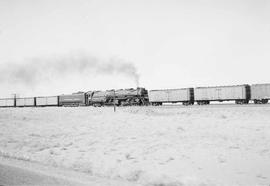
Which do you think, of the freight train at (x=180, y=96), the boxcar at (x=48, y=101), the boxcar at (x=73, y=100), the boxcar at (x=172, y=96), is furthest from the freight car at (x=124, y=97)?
the boxcar at (x=48, y=101)

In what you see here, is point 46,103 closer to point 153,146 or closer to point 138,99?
point 138,99

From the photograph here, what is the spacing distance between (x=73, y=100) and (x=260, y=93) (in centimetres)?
3050

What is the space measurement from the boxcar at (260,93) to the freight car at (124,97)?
545 inches

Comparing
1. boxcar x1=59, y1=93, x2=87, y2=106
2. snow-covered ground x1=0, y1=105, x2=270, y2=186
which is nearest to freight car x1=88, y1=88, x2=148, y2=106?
boxcar x1=59, y1=93, x2=87, y2=106

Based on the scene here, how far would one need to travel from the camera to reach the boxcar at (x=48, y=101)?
57.2 m

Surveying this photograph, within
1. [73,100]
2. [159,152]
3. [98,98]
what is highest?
[98,98]

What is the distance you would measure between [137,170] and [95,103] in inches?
1440

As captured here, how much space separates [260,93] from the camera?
3359 cm

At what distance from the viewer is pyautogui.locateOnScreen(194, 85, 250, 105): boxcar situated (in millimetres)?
35081

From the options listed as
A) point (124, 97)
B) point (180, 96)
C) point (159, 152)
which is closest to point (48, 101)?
point (124, 97)

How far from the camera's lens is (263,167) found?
852 cm

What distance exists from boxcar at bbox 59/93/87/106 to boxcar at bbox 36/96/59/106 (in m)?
2.01

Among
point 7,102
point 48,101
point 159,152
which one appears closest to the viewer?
point 159,152

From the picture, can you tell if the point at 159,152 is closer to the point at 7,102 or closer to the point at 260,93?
the point at 260,93
